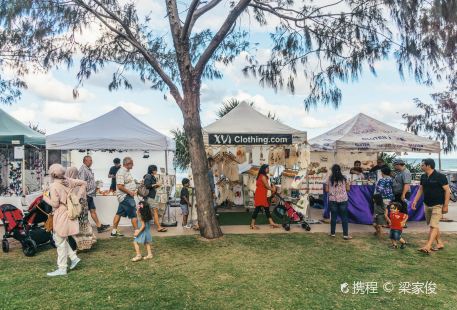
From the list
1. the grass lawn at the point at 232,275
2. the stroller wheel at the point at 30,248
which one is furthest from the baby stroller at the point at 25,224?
the grass lawn at the point at 232,275

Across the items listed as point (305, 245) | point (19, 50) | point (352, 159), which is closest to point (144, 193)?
point (305, 245)

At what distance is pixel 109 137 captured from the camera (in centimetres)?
984

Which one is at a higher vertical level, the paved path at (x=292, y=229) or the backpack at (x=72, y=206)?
the backpack at (x=72, y=206)

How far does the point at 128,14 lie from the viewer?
31.4ft

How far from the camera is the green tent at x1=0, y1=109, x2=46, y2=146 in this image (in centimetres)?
1033

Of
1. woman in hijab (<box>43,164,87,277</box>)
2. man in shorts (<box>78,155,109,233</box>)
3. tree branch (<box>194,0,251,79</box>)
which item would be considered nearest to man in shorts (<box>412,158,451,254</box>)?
tree branch (<box>194,0,251,79</box>)

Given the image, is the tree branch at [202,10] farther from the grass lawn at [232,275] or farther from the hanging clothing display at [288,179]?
the grass lawn at [232,275]

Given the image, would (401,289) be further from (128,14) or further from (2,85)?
(2,85)

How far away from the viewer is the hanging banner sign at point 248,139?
9234 millimetres

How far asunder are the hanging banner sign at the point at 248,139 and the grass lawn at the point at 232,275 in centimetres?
256

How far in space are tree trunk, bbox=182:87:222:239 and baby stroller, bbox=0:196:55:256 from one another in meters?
2.94

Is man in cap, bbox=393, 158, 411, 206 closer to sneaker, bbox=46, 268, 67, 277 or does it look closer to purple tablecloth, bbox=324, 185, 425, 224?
purple tablecloth, bbox=324, 185, 425, 224

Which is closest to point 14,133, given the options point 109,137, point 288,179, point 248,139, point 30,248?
point 109,137

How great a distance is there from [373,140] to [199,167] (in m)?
5.52
